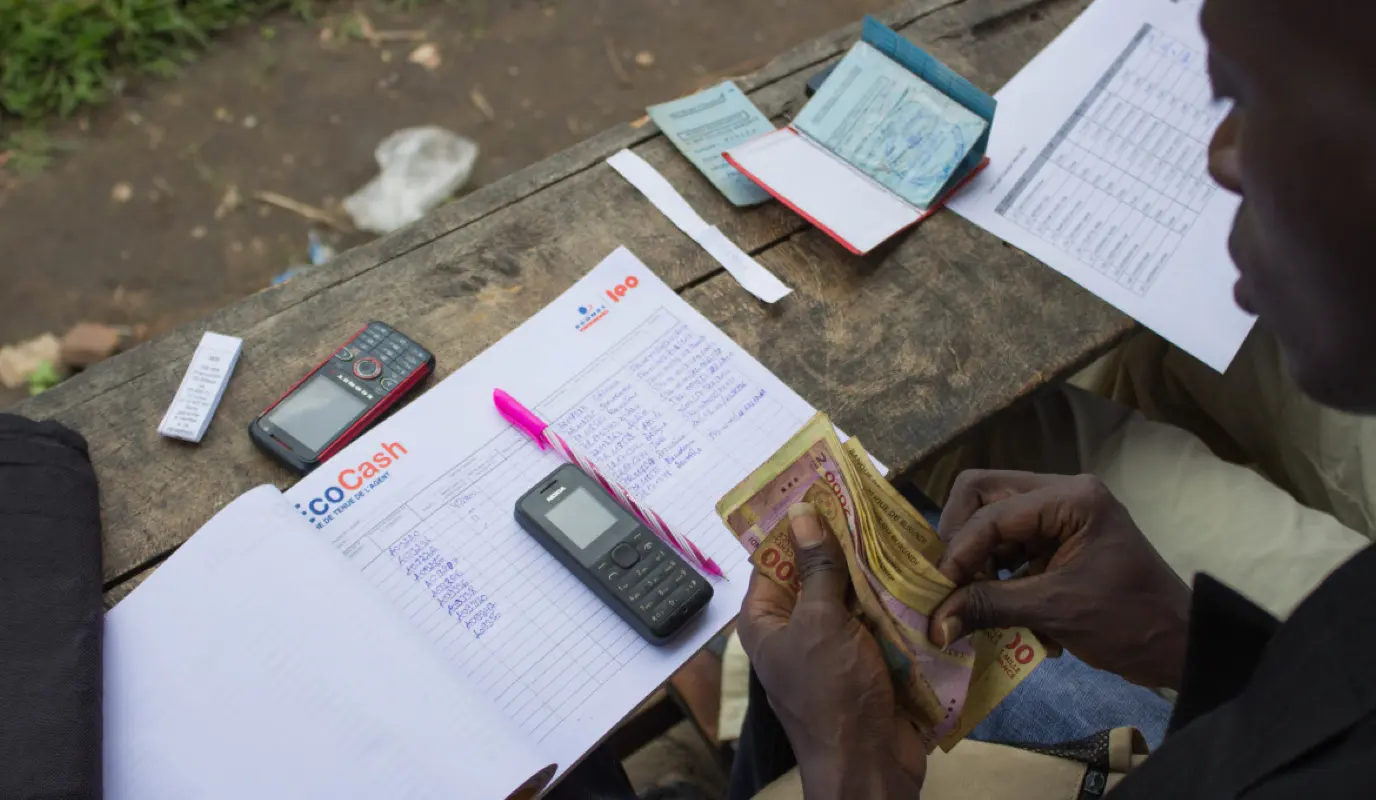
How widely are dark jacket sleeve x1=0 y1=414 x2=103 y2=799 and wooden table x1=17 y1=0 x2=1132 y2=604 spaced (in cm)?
5

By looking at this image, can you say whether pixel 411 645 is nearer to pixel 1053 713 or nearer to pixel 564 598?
pixel 564 598

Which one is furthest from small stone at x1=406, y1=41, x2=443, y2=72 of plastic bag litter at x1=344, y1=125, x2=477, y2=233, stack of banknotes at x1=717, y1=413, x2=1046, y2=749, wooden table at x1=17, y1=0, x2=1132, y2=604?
stack of banknotes at x1=717, y1=413, x2=1046, y2=749

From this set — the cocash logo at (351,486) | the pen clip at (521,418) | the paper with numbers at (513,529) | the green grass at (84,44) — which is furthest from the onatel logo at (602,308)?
the green grass at (84,44)

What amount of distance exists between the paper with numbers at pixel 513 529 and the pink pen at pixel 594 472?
1cm

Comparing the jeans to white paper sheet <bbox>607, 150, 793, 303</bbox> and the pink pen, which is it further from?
white paper sheet <bbox>607, 150, 793, 303</bbox>

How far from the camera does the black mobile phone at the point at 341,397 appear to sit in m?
0.89

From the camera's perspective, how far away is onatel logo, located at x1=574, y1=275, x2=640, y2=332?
0.97 metres

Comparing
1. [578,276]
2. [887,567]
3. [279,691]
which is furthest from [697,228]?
[279,691]

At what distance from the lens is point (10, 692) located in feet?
2.32

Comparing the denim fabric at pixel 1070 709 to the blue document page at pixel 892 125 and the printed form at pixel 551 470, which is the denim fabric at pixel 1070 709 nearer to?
the printed form at pixel 551 470

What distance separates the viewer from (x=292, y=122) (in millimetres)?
2131

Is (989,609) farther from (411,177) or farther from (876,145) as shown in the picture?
(411,177)

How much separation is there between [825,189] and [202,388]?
A: 2.12 ft

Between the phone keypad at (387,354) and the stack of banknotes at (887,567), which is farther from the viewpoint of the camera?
the phone keypad at (387,354)
